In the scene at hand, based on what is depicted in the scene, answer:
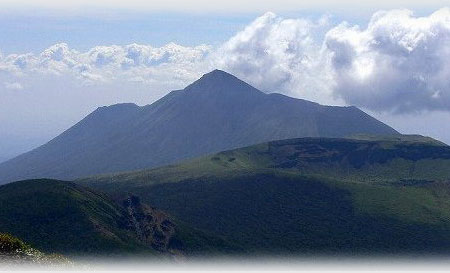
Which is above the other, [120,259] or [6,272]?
[6,272]

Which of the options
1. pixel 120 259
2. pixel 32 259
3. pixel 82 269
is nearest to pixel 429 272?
pixel 82 269

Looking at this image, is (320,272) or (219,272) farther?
(320,272)

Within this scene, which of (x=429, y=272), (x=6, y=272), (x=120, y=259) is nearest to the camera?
(x=6, y=272)

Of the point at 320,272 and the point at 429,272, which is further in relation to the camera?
the point at 320,272

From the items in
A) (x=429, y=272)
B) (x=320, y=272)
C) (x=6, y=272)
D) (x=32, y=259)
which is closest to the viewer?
(x=6, y=272)

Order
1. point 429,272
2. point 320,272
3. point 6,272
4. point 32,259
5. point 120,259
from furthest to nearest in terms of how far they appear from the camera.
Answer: point 120,259 < point 320,272 < point 429,272 < point 32,259 < point 6,272

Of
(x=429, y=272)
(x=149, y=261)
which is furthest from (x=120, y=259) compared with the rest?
(x=429, y=272)

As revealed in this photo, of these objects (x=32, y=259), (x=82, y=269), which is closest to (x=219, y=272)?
(x=82, y=269)

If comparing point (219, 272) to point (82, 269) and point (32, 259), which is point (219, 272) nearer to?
point (82, 269)

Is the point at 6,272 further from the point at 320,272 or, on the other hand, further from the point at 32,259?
the point at 320,272
